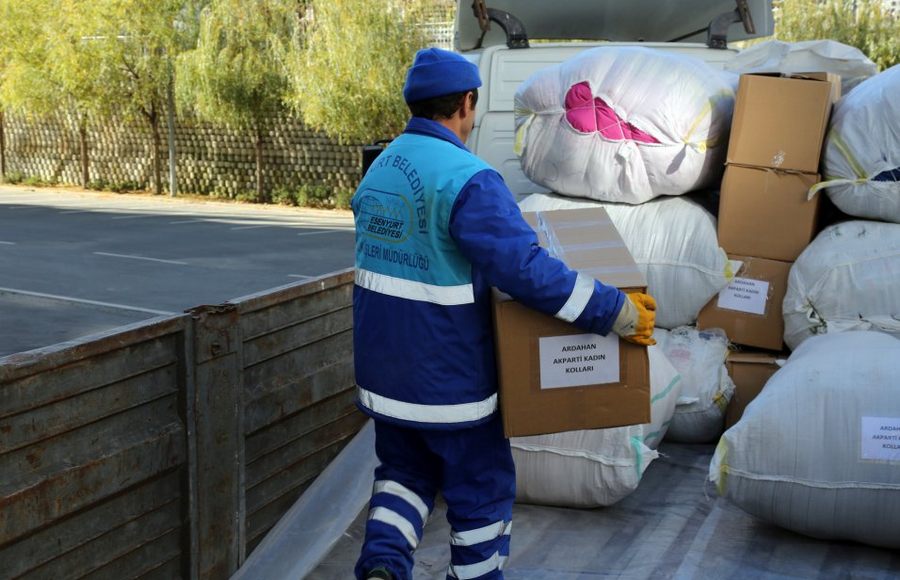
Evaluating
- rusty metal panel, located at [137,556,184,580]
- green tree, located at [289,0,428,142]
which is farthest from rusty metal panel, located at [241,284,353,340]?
green tree, located at [289,0,428,142]

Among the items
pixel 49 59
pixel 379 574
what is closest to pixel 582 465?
pixel 379 574

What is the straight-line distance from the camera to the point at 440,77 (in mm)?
3092

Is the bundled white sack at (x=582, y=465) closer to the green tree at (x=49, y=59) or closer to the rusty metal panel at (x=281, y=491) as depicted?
the rusty metal panel at (x=281, y=491)

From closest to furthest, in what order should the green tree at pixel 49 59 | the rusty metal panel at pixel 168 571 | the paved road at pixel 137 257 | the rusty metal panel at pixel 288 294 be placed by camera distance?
the rusty metal panel at pixel 168 571 → the rusty metal panel at pixel 288 294 → the paved road at pixel 137 257 → the green tree at pixel 49 59

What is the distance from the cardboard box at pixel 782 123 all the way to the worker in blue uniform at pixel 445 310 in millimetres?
1739

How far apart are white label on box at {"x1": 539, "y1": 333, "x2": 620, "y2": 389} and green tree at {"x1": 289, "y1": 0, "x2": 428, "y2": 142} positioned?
56.1 feet

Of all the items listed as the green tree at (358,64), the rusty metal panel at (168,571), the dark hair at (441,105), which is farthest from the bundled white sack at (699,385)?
the green tree at (358,64)

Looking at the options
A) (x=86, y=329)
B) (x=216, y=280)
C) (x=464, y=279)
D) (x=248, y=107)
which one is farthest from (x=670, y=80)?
(x=248, y=107)

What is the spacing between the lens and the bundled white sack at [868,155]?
4.37 m

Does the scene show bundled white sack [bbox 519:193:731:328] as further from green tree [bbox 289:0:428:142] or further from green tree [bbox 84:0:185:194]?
green tree [bbox 84:0:185:194]

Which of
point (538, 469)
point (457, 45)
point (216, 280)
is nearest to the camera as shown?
point (538, 469)

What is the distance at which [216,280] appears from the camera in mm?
11781

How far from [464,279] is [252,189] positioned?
21.5m

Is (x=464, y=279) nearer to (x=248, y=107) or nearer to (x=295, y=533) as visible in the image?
(x=295, y=533)
